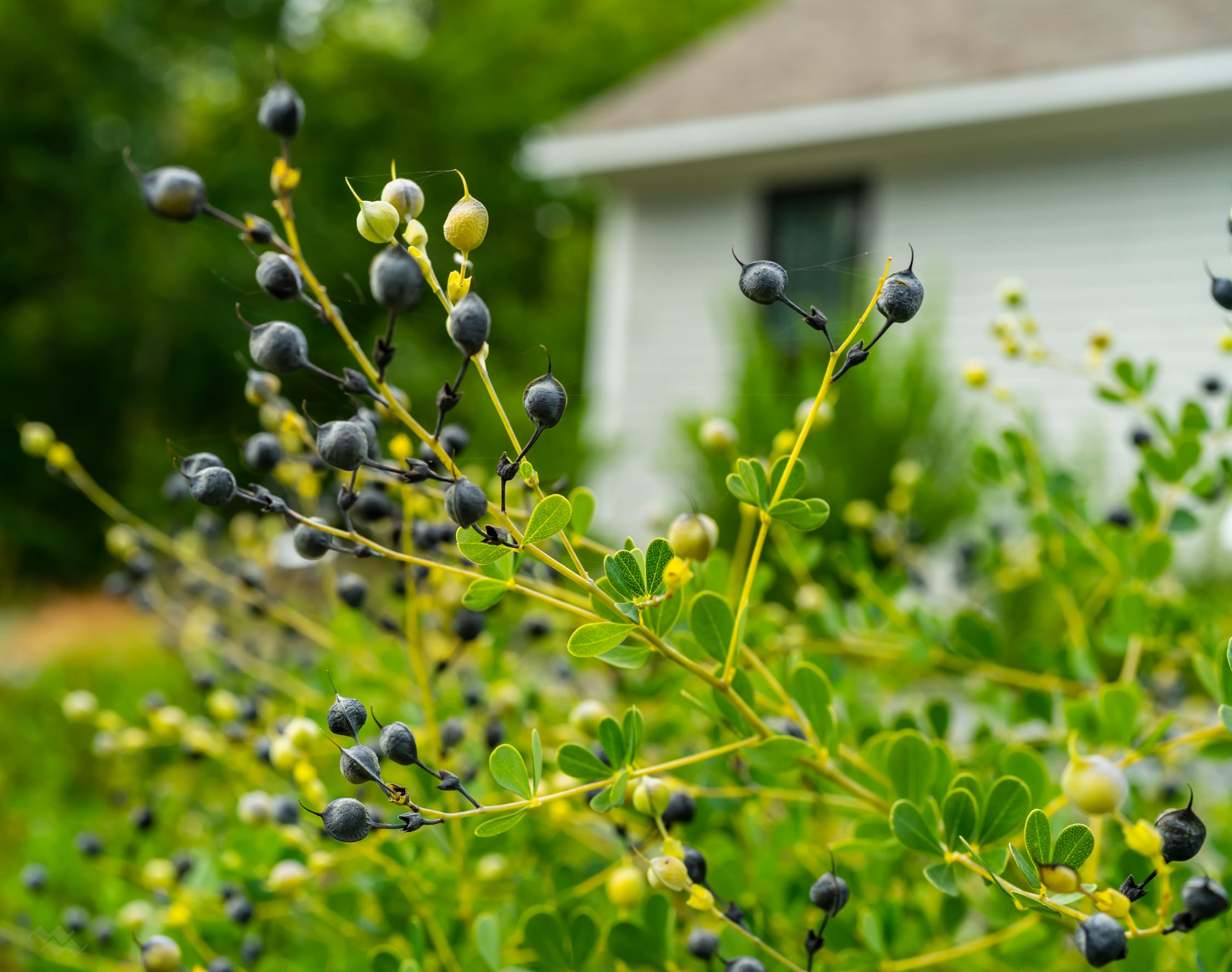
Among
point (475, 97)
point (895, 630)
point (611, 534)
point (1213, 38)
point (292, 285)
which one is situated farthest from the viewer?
point (475, 97)

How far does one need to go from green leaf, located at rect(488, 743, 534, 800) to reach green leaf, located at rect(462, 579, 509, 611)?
0.09 metres

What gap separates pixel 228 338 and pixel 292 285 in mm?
12216

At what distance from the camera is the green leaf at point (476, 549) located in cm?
55

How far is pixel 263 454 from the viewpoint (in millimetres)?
755

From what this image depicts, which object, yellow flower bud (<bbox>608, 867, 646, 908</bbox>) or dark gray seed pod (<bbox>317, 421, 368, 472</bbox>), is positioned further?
yellow flower bud (<bbox>608, 867, 646, 908</bbox>)

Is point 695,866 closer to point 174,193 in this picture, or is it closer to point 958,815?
point 958,815

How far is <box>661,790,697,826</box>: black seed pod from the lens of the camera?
0.77 metres

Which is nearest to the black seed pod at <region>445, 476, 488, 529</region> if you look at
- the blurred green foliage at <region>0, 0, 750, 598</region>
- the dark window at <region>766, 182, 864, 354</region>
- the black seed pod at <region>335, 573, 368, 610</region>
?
the black seed pod at <region>335, 573, 368, 610</region>

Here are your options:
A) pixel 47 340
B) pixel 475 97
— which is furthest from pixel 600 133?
pixel 475 97

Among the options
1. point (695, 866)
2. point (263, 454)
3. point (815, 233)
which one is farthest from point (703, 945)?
point (815, 233)

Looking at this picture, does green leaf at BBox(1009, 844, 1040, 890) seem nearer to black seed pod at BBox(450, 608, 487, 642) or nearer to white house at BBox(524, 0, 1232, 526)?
black seed pod at BBox(450, 608, 487, 642)

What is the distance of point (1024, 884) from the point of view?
0.76m

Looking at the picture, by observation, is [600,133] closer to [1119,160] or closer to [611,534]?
[611,534]

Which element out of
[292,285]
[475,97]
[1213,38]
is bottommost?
[292,285]
